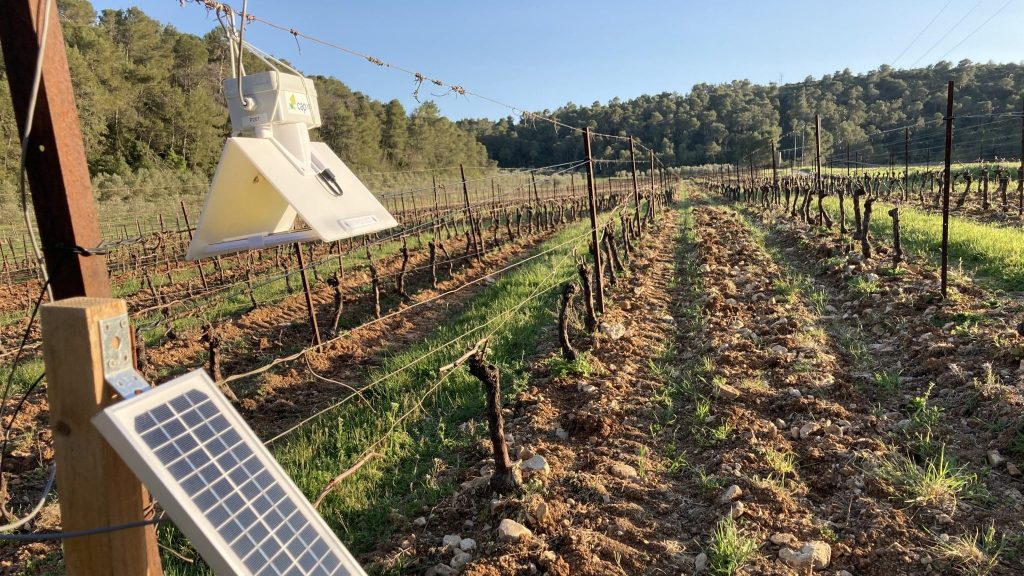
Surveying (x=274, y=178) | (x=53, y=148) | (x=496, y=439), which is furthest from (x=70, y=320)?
(x=496, y=439)

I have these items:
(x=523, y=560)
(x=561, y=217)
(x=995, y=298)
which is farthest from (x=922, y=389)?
(x=561, y=217)

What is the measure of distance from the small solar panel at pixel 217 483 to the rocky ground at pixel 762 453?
171 centimetres

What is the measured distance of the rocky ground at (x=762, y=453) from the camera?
9.65 feet

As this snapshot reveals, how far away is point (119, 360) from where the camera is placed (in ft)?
4.40

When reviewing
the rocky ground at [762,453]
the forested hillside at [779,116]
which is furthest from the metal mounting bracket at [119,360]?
the forested hillside at [779,116]

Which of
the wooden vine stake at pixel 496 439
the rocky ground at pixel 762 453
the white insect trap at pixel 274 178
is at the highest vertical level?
the white insect trap at pixel 274 178

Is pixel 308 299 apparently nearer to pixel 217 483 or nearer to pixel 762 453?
pixel 762 453

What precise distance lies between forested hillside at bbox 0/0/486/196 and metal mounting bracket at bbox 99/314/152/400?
1034 inches

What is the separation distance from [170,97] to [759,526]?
4114cm

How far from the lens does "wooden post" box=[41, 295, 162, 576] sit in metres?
1.28

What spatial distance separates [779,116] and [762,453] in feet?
330

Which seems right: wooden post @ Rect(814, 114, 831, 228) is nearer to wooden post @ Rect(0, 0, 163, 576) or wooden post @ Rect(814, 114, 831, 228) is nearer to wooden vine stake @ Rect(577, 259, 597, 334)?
wooden vine stake @ Rect(577, 259, 597, 334)

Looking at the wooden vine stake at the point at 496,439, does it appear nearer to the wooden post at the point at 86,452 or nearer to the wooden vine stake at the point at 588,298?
the wooden post at the point at 86,452

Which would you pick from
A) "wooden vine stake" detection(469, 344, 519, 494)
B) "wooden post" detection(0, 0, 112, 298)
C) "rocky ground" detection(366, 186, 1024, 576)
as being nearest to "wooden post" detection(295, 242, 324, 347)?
"rocky ground" detection(366, 186, 1024, 576)
